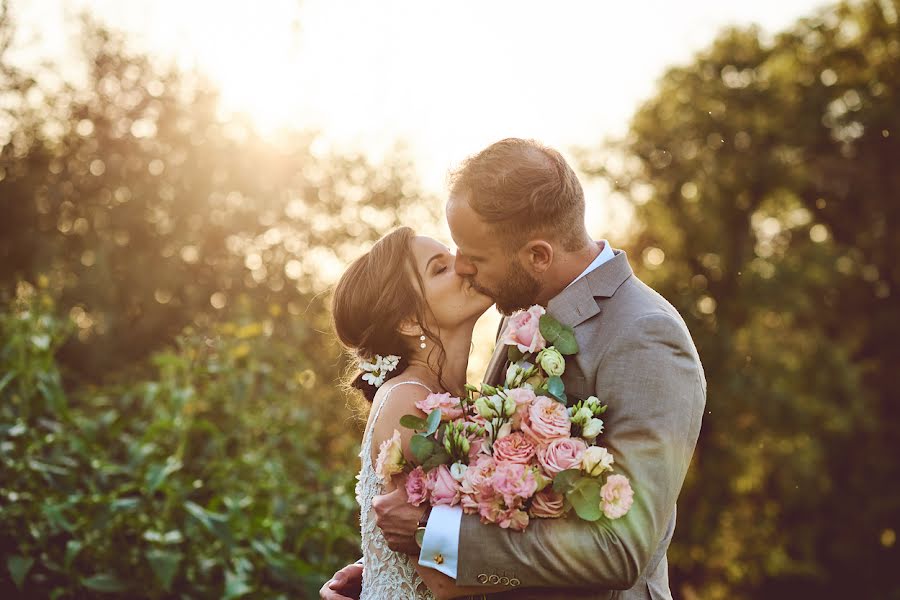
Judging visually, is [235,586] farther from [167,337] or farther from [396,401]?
[167,337]

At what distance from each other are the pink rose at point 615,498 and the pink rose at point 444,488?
1.32ft

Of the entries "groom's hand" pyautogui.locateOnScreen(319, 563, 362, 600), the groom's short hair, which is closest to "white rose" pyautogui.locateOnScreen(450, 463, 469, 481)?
the groom's short hair

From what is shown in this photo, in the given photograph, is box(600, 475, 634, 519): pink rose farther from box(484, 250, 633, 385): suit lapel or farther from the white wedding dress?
the white wedding dress

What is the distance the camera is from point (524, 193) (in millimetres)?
3168

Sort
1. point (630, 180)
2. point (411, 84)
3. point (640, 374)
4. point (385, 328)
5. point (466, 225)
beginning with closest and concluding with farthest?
point (640, 374) → point (466, 225) → point (385, 328) → point (411, 84) → point (630, 180)

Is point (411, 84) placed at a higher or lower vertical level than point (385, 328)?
higher

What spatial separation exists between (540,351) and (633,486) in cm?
48

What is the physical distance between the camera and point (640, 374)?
2701 mm

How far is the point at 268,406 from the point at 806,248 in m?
14.6

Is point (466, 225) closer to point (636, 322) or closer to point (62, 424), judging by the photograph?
point (636, 322)

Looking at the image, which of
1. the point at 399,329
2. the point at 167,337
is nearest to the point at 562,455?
the point at 399,329

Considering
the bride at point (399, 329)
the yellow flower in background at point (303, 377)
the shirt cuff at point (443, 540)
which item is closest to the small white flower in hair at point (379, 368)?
the bride at point (399, 329)

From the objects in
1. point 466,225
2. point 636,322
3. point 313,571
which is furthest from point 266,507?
point 636,322

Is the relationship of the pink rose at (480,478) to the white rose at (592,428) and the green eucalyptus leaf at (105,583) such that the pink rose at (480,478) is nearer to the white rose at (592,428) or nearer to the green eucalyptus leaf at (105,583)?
the white rose at (592,428)
